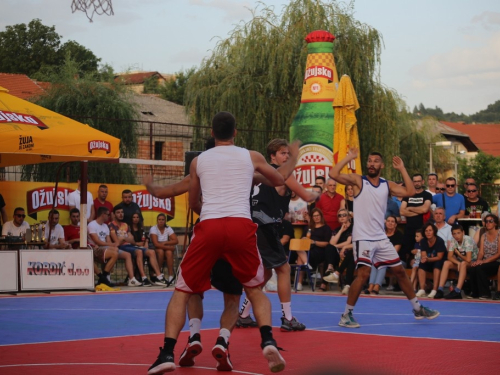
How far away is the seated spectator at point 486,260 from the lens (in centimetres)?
1519

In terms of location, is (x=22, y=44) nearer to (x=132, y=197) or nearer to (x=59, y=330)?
(x=132, y=197)

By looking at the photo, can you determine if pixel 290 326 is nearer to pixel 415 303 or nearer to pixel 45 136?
pixel 415 303

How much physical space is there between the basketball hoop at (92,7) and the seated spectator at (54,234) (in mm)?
6833

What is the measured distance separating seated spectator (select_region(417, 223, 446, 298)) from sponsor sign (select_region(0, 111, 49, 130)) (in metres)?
7.52

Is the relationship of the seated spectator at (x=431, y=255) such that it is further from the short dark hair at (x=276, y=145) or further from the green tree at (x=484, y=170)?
the green tree at (x=484, y=170)

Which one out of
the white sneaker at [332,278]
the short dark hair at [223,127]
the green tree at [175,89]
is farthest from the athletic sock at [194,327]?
the green tree at [175,89]

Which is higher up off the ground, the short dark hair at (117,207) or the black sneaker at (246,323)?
the short dark hair at (117,207)

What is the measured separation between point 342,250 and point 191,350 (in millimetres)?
10413

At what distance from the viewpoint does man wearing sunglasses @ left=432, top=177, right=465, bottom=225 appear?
16913mm

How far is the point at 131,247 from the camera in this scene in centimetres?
1806

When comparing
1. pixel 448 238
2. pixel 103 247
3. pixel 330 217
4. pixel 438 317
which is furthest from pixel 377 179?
pixel 103 247

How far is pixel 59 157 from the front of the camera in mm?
16203

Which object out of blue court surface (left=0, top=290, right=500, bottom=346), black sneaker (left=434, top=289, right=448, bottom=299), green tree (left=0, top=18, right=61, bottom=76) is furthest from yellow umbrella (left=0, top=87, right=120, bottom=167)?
green tree (left=0, top=18, right=61, bottom=76)

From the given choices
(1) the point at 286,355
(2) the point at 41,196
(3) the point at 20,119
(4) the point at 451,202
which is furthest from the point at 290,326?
(2) the point at 41,196
